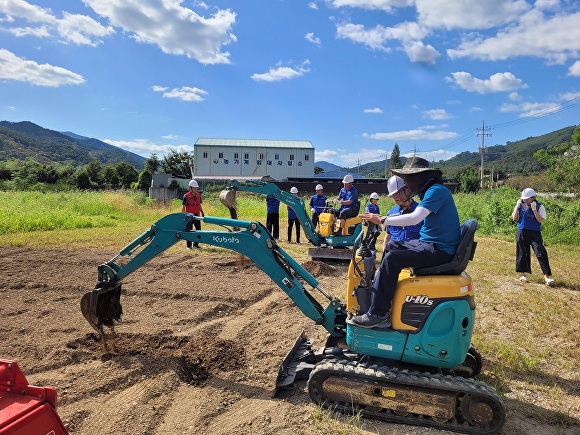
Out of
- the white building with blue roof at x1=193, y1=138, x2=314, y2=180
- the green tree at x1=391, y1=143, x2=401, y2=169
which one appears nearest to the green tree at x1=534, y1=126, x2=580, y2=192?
the white building with blue roof at x1=193, y1=138, x2=314, y2=180

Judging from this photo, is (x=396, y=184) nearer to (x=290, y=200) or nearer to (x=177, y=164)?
(x=290, y=200)

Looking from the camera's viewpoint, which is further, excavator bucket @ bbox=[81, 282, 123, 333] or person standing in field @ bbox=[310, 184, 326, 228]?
person standing in field @ bbox=[310, 184, 326, 228]

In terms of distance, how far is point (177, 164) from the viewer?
76.0 m

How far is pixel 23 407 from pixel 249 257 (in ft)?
10.4

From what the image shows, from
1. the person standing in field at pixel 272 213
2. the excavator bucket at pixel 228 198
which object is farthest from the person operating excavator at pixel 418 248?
the person standing in field at pixel 272 213

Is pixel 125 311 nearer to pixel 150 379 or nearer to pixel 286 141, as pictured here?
pixel 150 379

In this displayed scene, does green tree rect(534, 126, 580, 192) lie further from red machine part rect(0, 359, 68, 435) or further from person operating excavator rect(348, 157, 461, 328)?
red machine part rect(0, 359, 68, 435)

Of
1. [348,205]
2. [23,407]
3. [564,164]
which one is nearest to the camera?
[23,407]

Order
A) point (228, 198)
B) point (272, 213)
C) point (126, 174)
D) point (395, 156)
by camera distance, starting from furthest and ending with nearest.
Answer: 1. point (395, 156)
2. point (126, 174)
3. point (272, 213)
4. point (228, 198)

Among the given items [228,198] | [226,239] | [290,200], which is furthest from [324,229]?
[226,239]

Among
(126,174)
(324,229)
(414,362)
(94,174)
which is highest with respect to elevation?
(126,174)

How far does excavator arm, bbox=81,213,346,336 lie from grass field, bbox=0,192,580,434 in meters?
2.12

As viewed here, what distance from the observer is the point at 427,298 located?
404 centimetres

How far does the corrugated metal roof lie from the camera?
77.6m
